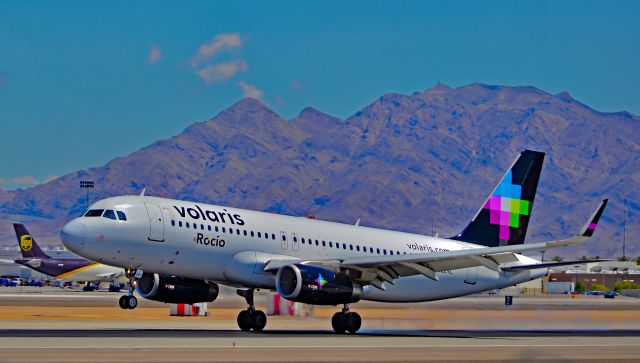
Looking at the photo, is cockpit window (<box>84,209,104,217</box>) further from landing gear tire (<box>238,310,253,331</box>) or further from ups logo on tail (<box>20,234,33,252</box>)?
ups logo on tail (<box>20,234,33,252</box>)

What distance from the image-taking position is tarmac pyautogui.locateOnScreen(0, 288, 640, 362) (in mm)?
36312

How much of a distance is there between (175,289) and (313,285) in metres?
7.14

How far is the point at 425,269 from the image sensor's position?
5175 cm


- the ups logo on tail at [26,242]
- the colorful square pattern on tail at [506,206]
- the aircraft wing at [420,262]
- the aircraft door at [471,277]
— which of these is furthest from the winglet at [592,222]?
the ups logo on tail at [26,242]

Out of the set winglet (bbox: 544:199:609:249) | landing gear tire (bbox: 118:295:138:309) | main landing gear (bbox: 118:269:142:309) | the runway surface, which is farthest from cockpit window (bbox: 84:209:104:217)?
winglet (bbox: 544:199:609:249)

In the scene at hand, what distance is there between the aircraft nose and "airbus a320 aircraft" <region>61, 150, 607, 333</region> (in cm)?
4

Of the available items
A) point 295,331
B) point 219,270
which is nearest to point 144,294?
point 219,270

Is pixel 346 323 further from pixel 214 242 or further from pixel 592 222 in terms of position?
pixel 592 222

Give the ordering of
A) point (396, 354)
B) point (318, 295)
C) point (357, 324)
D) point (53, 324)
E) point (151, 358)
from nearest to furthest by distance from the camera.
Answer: point (151, 358) < point (396, 354) < point (318, 295) < point (357, 324) < point (53, 324)

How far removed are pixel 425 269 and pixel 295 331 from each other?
6868 millimetres

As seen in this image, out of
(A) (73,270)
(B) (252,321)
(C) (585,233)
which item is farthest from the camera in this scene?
(A) (73,270)

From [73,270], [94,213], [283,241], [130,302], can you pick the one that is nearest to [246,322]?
[283,241]

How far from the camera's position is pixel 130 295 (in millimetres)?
48750

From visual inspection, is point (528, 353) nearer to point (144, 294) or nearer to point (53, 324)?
point (144, 294)
